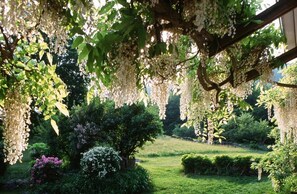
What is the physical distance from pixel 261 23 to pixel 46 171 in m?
8.67

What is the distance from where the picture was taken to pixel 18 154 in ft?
10.3

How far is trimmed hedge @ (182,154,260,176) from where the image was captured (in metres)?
11.9

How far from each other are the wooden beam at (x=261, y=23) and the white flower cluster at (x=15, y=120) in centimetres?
155

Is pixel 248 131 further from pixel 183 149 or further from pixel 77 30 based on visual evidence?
pixel 77 30

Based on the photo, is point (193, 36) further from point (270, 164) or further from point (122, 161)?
point (122, 161)

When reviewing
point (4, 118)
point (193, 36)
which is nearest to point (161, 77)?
point (193, 36)

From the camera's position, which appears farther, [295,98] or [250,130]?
[250,130]

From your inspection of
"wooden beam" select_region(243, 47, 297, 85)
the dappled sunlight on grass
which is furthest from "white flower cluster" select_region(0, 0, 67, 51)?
the dappled sunlight on grass

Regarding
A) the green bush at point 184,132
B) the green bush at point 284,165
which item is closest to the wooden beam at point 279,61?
the green bush at point 284,165

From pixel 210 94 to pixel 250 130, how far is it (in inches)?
744

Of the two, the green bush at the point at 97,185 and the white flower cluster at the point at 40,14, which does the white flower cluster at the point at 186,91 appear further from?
the green bush at the point at 97,185

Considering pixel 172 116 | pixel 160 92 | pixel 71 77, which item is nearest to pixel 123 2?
pixel 160 92

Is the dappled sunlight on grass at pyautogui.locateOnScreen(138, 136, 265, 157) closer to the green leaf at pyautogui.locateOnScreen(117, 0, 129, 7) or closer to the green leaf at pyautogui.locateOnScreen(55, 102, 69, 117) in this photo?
the green leaf at pyautogui.locateOnScreen(55, 102, 69, 117)

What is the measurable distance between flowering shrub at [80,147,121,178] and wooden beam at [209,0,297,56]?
7.53 metres
